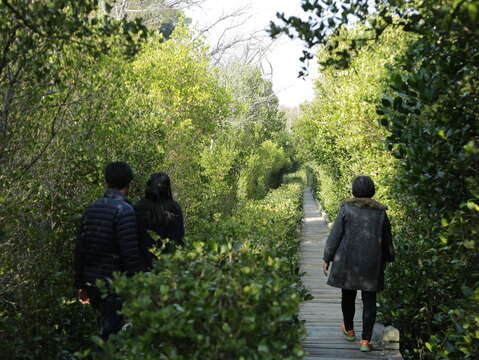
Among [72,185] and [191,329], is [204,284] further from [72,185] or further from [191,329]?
[72,185]

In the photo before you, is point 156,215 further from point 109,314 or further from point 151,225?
point 109,314

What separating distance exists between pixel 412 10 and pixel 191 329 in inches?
→ 89.9

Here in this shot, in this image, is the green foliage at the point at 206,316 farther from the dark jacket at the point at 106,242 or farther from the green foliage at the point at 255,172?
the green foliage at the point at 255,172

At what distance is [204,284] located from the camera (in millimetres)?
2412

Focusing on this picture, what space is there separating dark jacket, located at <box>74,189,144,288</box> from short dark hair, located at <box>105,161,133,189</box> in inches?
4.3

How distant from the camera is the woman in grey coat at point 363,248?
16.3 feet

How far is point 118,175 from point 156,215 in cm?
63

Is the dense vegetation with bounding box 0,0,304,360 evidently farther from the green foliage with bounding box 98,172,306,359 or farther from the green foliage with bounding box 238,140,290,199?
the green foliage with bounding box 238,140,290,199

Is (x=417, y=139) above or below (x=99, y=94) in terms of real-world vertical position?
below

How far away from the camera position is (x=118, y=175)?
3854 mm

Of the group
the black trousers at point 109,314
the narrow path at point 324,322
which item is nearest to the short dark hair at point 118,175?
the black trousers at point 109,314

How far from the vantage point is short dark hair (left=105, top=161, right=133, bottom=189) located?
12.6 feet

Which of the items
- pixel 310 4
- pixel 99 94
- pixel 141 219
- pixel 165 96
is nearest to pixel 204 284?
pixel 310 4

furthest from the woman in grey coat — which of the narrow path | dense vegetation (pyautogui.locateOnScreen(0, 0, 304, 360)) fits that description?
dense vegetation (pyautogui.locateOnScreen(0, 0, 304, 360))
